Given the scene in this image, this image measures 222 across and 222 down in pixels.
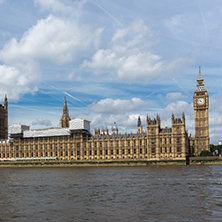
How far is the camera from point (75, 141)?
16338 centimetres

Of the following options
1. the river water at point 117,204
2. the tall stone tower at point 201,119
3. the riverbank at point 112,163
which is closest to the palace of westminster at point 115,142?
the tall stone tower at point 201,119

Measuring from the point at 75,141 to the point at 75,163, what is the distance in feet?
52.2

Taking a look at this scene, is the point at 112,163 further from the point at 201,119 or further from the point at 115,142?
the point at 201,119

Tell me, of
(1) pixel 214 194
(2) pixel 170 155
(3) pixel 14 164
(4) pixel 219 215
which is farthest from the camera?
(3) pixel 14 164

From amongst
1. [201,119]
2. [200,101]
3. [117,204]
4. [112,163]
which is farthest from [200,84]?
[117,204]

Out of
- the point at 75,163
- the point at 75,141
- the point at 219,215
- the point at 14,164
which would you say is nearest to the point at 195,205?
the point at 219,215

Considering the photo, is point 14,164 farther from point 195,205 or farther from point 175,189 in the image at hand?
point 195,205

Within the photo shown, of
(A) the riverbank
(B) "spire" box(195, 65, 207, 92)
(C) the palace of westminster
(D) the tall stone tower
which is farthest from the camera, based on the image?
(B) "spire" box(195, 65, 207, 92)

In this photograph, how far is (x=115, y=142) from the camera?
156m

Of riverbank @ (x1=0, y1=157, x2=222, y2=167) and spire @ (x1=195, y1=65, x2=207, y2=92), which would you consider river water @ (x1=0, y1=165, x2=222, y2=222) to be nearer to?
riverbank @ (x1=0, y1=157, x2=222, y2=167)

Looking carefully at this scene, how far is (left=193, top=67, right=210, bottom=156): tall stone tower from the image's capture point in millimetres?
168750

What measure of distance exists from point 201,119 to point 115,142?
167ft

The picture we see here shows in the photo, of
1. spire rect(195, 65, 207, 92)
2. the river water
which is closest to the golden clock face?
spire rect(195, 65, 207, 92)

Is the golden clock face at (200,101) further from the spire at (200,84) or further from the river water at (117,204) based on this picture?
the river water at (117,204)
